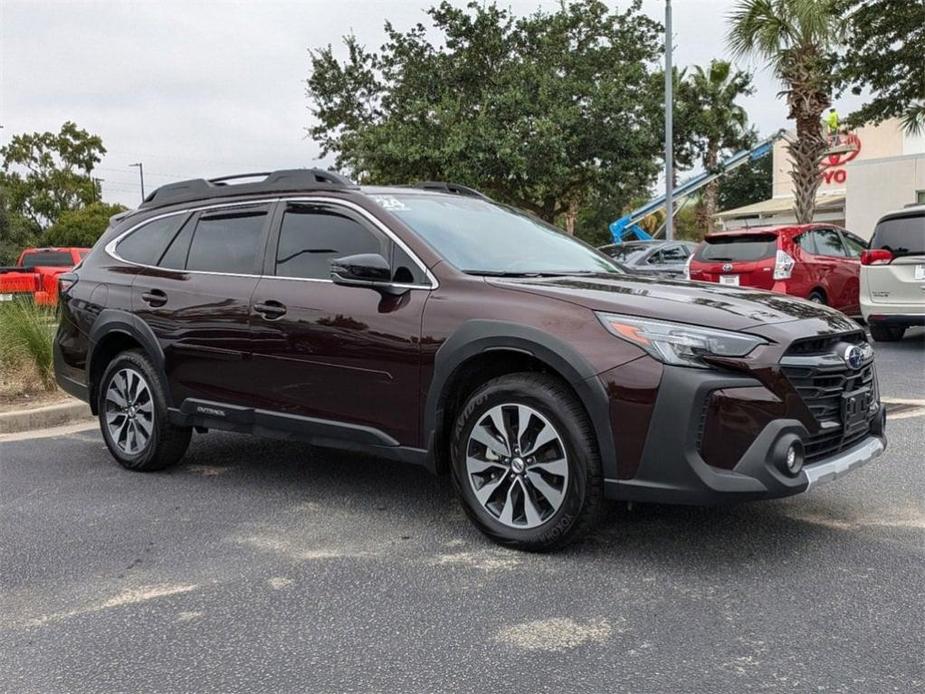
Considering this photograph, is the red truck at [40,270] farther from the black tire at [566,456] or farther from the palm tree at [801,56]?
the palm tree at [801,56]

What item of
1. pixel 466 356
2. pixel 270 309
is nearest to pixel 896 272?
pixel 466 356

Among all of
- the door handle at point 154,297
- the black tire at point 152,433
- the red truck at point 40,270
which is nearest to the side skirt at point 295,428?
the black tire at point 152,433

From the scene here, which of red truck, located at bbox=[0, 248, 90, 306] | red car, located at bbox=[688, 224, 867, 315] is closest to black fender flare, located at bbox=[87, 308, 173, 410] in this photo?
red car, located at bbox=[688, 224, 867, 315]

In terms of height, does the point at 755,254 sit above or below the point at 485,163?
below

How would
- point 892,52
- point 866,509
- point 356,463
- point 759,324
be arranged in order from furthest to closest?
point 892,52, point 356,463, point 866,509, point 759,324

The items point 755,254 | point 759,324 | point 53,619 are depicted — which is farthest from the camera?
point 755,254

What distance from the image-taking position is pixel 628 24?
27.4 metres

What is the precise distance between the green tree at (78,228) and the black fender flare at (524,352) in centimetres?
5851

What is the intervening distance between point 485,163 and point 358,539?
20.2 metres

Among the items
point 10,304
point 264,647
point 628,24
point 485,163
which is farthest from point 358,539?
point 628,24

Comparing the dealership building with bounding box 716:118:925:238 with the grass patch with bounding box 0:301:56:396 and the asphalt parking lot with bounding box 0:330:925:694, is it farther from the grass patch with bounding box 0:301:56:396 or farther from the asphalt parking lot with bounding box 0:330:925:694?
the asphalt parking lot with bounding box 0:330:925:694

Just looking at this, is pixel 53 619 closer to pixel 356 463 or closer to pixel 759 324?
pixel 356 463

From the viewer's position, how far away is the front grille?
12.1 feet

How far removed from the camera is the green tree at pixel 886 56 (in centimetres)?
1802
